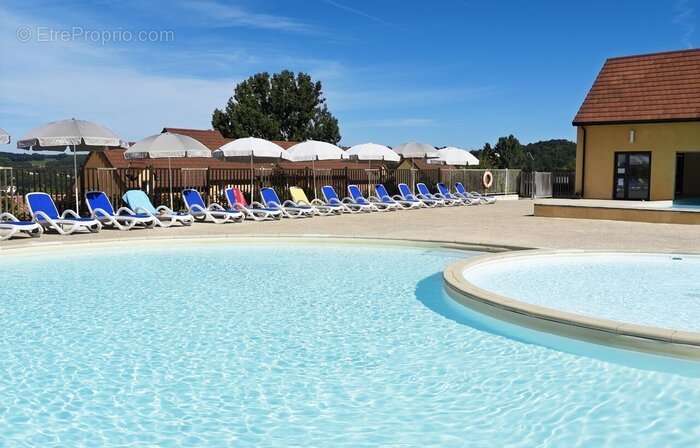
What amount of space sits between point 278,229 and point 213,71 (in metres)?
18.1

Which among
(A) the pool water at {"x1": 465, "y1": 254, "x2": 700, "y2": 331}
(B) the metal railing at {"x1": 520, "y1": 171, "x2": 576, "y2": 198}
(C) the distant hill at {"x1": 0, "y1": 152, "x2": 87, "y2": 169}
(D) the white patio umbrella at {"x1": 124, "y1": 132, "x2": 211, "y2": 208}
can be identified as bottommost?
(A) the pool water at {"x1": 465, "y1": 254, "x2": 700, "y2": 331}

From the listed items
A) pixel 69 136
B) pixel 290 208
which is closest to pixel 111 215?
pixel 69 136

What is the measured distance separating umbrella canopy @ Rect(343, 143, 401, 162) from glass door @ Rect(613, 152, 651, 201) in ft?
28.4

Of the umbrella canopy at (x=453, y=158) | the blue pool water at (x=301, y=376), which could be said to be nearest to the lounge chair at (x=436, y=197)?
the umbrella canopy at (x=453, y=158)

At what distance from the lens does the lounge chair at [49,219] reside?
479 inches

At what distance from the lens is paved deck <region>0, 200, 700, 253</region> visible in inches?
440

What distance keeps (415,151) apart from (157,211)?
1133 centimetres

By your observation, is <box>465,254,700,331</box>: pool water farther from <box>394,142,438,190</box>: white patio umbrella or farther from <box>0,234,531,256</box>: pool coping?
<box>394,142,438,190</box>: white patio umbrella

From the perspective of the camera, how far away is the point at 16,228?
11.3 meters

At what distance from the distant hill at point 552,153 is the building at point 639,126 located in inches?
1514

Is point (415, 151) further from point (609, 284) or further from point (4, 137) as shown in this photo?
point (609, 284)

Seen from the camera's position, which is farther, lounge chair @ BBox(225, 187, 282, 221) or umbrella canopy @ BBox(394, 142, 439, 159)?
umbrella canopy @ BBox(394, 142, 439, 159)

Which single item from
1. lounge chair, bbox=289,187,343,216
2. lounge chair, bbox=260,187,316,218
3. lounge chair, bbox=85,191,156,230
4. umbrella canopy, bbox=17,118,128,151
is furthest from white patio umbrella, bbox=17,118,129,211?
lounge chair, bbox=289,187,343,216

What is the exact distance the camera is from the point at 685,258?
375 inches
